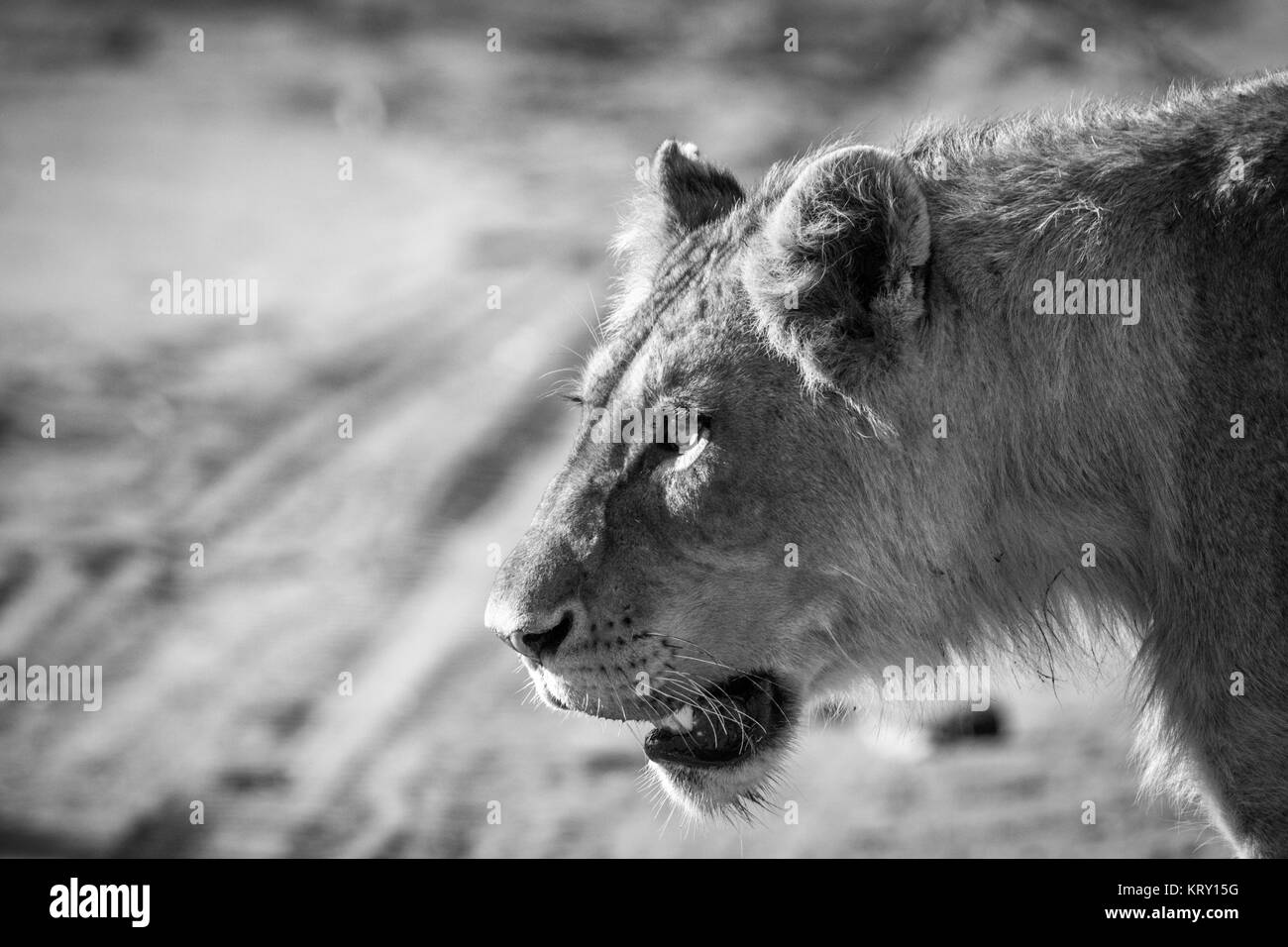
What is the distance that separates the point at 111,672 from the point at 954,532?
5767 millimetres

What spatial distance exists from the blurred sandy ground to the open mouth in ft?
2.57

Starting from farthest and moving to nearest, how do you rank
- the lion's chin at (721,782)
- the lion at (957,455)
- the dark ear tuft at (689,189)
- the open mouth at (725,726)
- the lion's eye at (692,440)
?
1. the dark ear tuft at (689,189)
2. the lion's chin at (721,782)
3. the open mouth at (725,726)
4. the lion's eye at (692,440)
5. the lion at (957,455)

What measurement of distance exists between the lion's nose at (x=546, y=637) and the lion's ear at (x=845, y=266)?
0.97 meters

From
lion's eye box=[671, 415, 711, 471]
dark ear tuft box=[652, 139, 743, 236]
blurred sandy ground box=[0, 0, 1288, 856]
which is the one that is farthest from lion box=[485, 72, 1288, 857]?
blurred sandy ground box=[0, 0, 1288, 856]

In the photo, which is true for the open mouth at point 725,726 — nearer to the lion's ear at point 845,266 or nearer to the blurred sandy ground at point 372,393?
the blurred sandy ground at point 372,393

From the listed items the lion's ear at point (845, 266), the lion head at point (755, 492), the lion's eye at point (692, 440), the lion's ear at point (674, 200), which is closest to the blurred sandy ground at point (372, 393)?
the lion head at point (755, 492)

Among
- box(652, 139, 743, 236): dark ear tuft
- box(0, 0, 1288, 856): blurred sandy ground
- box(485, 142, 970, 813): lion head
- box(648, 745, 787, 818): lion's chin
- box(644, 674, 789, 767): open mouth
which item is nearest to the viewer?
box(485, 142, 970, 813): lion head

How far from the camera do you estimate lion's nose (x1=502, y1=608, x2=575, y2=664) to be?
423 cm

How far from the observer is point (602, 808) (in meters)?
7.64

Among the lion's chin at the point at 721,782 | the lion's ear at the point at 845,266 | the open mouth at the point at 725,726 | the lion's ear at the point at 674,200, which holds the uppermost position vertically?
the lion's ear at the point at 674,200

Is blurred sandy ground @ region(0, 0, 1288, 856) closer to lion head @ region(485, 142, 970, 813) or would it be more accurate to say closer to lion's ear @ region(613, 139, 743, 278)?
lion head @ region(485, 142, 970, 813)

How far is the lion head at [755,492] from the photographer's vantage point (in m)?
4.18

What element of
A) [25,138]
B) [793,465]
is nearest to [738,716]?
[793,465]
